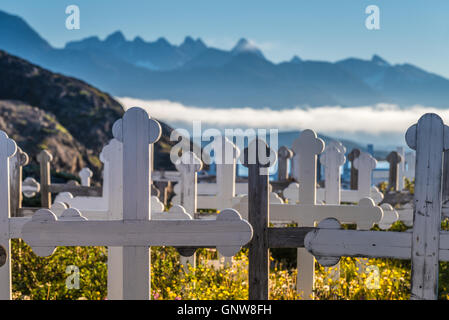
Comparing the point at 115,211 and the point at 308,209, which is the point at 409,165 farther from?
the point at 115,211

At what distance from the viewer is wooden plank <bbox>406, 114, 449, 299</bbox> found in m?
3.33

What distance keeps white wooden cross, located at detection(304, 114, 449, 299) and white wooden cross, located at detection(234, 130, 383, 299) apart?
1420mm

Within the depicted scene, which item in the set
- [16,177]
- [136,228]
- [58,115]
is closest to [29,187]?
[16,177]

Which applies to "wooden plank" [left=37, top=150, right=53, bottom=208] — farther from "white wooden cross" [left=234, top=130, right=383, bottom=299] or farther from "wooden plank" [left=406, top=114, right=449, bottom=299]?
"wooden plank" [left=406, top=114, right=449, bottom=299]

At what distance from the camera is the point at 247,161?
3996mm

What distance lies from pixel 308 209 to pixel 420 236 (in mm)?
1739

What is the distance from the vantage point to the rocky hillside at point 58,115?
21562 mm

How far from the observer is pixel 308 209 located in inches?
200

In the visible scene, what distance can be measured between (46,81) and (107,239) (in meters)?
31.8

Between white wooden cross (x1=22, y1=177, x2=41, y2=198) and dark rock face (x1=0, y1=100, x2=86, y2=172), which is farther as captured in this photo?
dark rock face (x1=0, y1=100, x2=86, y2=172)

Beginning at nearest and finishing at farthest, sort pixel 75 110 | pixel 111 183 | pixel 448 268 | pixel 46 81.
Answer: pixel 111 183, pixel 448 268, pixel 75 110, pixel 46 81

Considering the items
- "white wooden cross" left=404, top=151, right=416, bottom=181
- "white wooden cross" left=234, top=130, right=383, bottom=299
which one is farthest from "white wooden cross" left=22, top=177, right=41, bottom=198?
"white wooden cross" left=404, top=151, right=416, bottom=181
